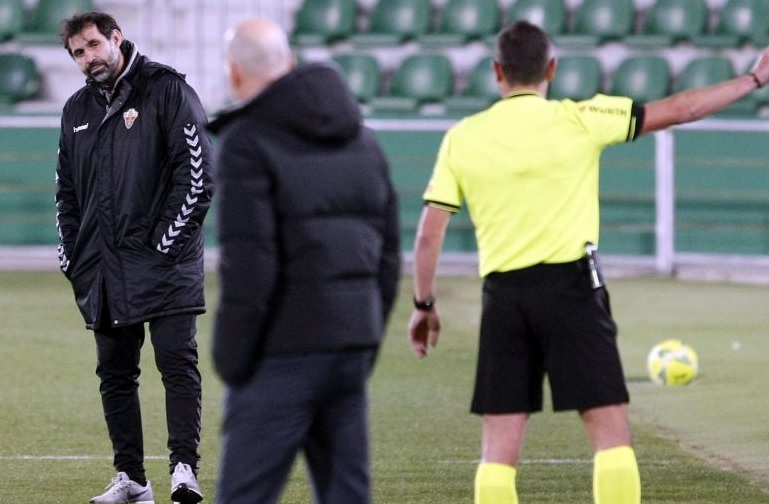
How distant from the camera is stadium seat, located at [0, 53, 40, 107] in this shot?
1916 centimetres

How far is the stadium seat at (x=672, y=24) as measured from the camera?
752 inches

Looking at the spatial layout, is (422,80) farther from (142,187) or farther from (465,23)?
(142,187)

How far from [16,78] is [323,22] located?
12.2 feet

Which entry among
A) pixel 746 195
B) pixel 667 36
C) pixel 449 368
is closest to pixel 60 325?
pixel 449 368

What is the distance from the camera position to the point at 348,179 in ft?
13.7

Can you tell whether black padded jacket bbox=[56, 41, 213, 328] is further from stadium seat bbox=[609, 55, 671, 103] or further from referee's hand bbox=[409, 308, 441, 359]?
stadium seat bbox=[609, 55, 671, 103]

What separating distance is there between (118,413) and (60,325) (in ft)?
21.6

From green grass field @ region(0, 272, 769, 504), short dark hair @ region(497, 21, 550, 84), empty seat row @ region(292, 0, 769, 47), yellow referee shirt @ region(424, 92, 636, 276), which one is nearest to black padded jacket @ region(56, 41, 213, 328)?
green grass field @ region(0, 272, 769, 504)

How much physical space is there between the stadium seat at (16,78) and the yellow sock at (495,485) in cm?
1488

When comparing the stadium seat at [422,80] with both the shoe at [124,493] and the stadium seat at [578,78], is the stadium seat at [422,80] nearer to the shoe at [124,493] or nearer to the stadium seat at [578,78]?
the stadium seat at [578,78]

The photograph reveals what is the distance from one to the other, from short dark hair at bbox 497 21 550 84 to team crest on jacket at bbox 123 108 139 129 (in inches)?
74.4

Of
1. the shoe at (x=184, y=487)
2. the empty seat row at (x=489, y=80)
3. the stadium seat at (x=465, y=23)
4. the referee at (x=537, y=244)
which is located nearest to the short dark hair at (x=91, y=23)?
the shoe at (x=184, y=487)

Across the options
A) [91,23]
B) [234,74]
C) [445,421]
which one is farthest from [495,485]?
[445,421]

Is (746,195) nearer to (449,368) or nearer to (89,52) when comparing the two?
(449,368)
